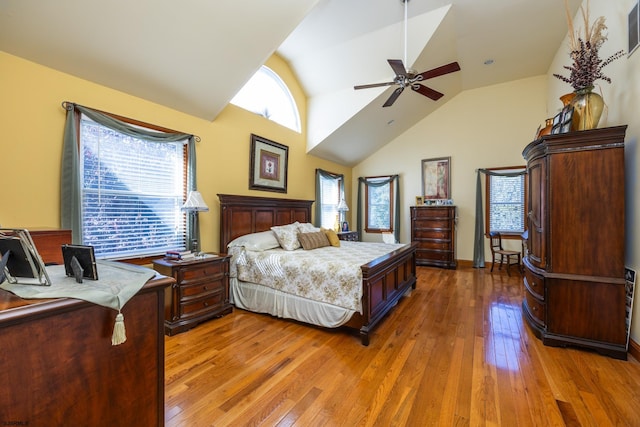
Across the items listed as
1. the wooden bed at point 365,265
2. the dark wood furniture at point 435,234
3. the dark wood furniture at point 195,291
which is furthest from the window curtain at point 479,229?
the dark wood furniture at point 195,291

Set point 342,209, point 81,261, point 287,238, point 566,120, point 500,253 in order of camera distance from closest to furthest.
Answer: point 81,261, point 566,120, point 287,238, point 500,253, point 342,209

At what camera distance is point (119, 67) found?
8.52ft

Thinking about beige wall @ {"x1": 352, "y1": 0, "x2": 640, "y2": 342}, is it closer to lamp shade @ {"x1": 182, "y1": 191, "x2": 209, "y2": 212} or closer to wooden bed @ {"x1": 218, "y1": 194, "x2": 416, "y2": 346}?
wooden bed @ {"x1": 218, "y1": 194, "x2": 416, "y2": 346}

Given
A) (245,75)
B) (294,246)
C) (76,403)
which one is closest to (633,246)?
(294,246)

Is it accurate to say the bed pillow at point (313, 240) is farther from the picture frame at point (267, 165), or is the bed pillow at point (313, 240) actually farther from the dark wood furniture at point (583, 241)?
the dark wood furniture at point (583, 241)

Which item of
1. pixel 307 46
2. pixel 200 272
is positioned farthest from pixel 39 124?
pixel 307 46

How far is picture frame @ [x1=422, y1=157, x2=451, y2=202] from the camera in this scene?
624 centimetres

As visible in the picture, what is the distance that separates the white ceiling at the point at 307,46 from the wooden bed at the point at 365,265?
1292 millimetres

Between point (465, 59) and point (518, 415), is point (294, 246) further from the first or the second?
point (465, 59)

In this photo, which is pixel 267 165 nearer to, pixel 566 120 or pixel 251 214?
pixel 251 214

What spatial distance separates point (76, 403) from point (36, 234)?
1495 mm

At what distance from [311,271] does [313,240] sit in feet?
3.29

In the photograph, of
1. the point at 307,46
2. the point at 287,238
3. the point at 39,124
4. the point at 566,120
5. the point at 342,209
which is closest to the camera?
the point at 39,124

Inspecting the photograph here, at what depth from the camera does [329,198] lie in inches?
255
